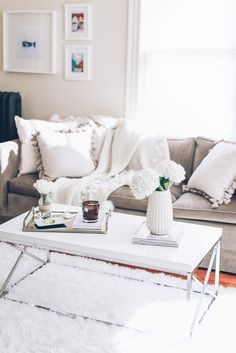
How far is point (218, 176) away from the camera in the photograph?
360cm

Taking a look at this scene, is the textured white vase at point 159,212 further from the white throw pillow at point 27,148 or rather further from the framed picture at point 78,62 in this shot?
the framed picture at point 78,62

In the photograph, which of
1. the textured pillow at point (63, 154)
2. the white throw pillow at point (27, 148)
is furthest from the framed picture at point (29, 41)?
the textured pillow at point (63, 154)

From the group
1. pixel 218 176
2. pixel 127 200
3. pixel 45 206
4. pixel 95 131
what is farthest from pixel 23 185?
pixel 218 176

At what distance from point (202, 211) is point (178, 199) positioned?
0.24m

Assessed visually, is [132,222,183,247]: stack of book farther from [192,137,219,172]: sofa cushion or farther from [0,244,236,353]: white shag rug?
[192,137,219,172]: sofa cushion

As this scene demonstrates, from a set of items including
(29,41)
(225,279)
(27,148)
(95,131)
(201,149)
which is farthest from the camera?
(29,41)

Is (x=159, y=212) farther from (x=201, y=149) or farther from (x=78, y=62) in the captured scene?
(x=78, y=62)

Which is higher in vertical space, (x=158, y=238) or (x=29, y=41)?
(x=29, y=41)

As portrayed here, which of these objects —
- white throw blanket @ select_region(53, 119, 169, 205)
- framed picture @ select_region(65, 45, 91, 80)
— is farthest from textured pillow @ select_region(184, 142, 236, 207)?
framed picture @ select_region(65, 45, 91, 80)

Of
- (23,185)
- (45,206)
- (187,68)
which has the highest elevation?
(187,68)

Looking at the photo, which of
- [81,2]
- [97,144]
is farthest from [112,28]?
[97,144]

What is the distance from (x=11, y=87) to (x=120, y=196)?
202 centimetres

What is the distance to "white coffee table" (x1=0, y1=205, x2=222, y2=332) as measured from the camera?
2.53m

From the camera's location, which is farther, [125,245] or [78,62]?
[78,62]
